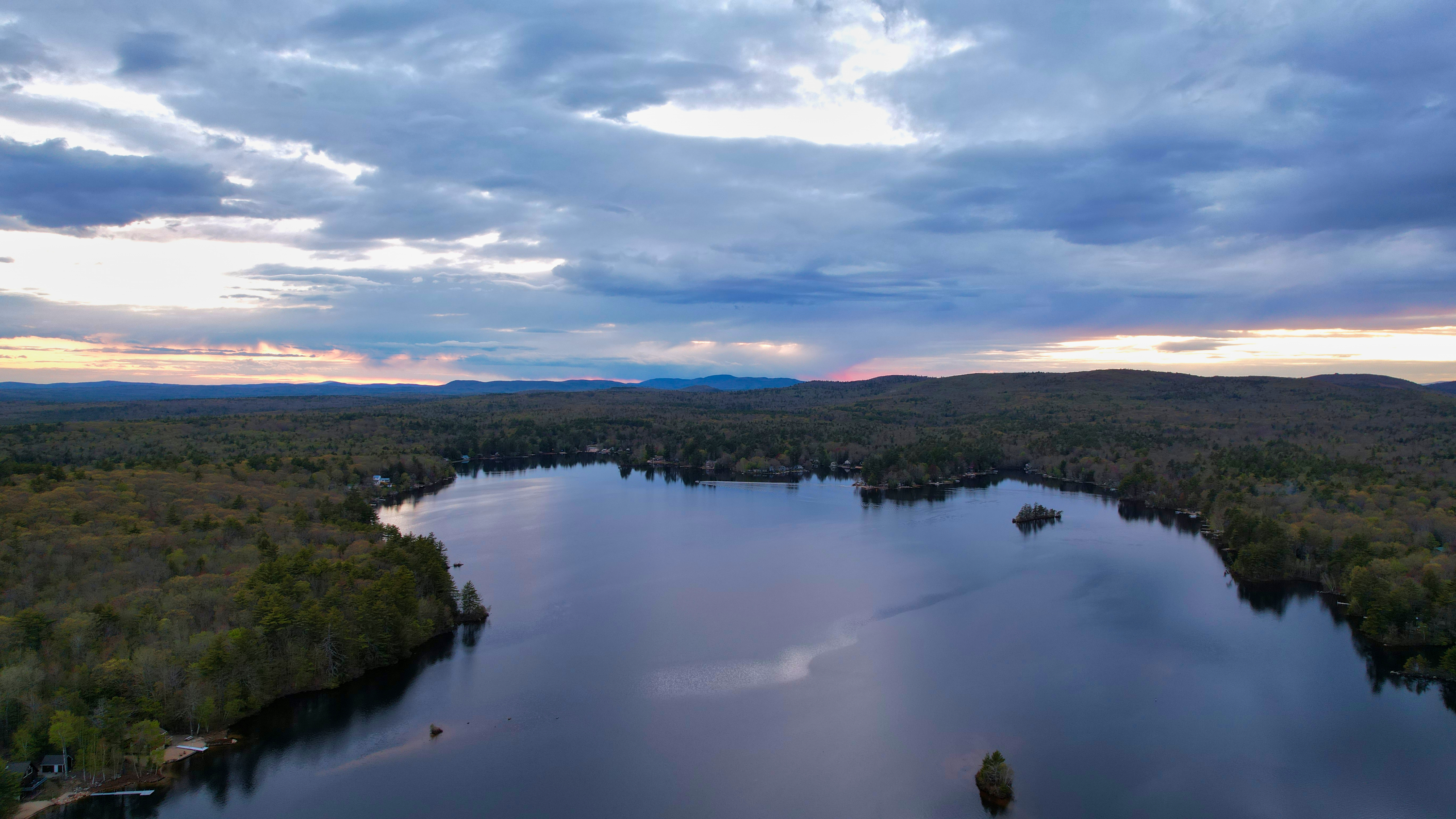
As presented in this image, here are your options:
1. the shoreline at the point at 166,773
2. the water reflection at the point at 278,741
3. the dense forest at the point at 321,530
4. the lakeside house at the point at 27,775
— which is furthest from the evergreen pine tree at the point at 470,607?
the lakeside house at the point at 27,775

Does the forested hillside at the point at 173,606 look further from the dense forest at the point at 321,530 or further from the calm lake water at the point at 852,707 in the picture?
the calm lake water at the point at 852,707

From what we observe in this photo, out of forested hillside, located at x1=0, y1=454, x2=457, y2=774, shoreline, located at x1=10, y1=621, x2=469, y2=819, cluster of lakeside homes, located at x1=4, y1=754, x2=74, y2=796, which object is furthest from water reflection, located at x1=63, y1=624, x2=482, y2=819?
cluster of lakeside homes, located at x1=4, y1=754, x2=74, y2=796

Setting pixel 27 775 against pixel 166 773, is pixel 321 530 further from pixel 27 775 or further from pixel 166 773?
pixel 27 775

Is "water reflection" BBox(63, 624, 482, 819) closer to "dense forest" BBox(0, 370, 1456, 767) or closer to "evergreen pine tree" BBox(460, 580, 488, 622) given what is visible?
"dense forest" BBox(0, 370, 1456, 767)

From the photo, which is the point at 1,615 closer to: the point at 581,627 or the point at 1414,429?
the point at 581,627

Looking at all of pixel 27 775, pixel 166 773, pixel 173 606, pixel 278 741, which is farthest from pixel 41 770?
pixel 173 606

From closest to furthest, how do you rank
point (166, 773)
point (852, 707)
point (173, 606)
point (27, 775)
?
point (27, 775), point (166, 773), point (173, 606), point (852, 707)
